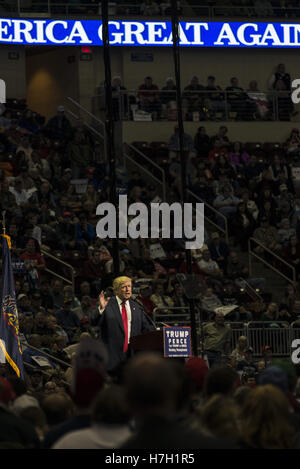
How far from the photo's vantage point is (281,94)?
26.6 m

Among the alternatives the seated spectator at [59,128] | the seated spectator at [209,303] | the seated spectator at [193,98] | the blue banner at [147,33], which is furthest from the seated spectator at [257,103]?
the seated spectator at [209,303]

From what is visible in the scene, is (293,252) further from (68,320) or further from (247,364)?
(68,320)

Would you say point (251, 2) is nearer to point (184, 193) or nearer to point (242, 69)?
point (242, 69)

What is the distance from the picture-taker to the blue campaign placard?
11.1m

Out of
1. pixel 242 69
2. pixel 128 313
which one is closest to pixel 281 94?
pixel 242 69

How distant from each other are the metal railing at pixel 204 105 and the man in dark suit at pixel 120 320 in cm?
1445

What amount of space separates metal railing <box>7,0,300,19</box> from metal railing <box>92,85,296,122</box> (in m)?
1.91

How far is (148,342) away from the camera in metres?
10.4

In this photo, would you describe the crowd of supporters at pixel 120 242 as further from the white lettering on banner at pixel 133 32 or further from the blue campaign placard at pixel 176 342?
the white lettering on banner at pixel 133 32

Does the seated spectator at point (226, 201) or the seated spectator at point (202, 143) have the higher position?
the seated spectator at point (202, 143)

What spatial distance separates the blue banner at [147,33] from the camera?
83.7 ft

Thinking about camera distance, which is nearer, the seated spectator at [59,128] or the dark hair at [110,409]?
the dark hair at [110,409]

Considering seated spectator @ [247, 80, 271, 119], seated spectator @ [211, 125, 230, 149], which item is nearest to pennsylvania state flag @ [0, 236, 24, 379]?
seated spectator @ [211, 125, 230, 149]

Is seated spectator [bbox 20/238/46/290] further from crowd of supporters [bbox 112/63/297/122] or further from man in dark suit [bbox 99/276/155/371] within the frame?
crowd of supporters [bbox 112/63/297/122]
